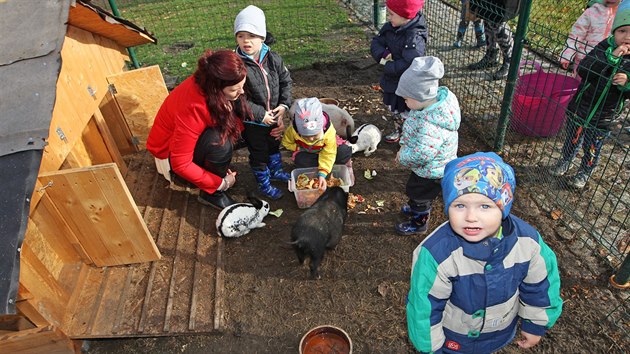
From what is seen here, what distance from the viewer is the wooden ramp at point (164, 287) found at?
3826 mm

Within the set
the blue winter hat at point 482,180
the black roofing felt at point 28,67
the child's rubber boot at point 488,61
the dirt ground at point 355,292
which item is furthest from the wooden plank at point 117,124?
the child's rubber boot at point 488,61

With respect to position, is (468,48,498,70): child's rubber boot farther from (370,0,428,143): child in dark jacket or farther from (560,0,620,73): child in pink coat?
(370,0,428,143): child in dark jacket

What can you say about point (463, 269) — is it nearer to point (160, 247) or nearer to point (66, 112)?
point (160, 247)

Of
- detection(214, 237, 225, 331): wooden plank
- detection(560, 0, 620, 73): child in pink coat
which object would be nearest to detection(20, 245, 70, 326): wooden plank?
detection(214, 237, 225, 331): wooden plank

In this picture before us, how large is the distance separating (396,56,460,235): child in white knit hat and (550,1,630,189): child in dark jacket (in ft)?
4.18

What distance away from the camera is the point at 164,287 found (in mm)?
4195

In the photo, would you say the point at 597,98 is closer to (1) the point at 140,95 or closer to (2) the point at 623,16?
(2) the point at 623,16

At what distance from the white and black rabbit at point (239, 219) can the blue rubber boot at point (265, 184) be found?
0.48 meters

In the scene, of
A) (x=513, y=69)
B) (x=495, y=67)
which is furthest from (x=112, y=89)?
(x=495, y=67)

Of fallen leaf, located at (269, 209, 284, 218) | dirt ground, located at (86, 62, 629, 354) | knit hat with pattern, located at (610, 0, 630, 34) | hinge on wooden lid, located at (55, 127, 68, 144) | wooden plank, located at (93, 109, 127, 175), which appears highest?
knit hat with pattern, located at (610, 0, 630, 34)

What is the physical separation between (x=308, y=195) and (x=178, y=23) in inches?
348

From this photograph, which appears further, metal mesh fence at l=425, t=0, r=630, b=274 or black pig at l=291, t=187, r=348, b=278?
metal mesh fence at l=425, t=0, r=630, b=274

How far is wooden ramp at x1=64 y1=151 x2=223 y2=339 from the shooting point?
383 cm

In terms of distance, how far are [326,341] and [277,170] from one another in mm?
2532
